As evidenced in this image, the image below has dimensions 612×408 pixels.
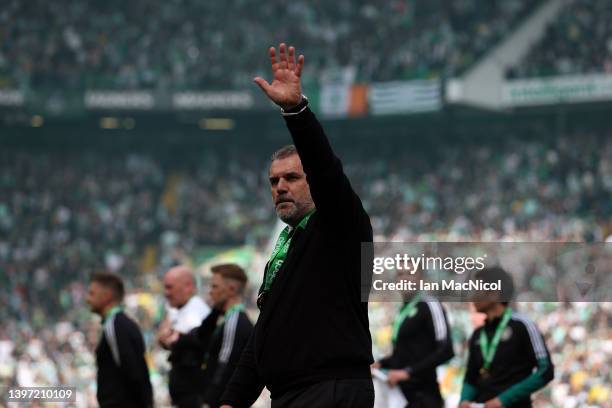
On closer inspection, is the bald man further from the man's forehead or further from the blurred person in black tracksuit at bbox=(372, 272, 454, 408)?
the man's forehead

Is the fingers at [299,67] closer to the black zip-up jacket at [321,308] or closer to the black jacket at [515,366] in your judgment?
the black zip-up jacket at [321,308]

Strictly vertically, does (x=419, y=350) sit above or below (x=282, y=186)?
above

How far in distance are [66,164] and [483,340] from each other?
94.9 ft

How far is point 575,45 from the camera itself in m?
30.6

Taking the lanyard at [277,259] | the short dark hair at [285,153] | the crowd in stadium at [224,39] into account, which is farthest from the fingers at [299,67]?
the crowd in stadium at [224,39]

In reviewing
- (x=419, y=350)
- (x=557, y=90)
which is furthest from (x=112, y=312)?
(x=557, y=90)

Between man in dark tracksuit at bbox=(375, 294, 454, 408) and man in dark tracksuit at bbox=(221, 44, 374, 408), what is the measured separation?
4005mm

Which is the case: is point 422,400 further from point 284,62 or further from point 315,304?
point 284,62

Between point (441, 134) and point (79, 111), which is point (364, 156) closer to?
point (441, 134)

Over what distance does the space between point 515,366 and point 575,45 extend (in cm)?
2442

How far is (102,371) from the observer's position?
7664mm

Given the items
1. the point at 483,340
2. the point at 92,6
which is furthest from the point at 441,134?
the point at 483,340

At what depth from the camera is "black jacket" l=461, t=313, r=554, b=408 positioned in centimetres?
721

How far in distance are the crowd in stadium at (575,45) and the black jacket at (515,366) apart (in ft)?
76.6
